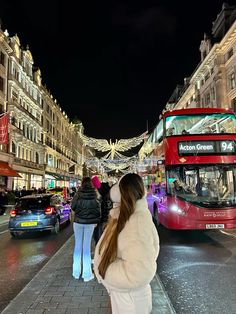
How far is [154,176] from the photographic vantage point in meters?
13.3

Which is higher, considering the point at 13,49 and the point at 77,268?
the point at 13,49

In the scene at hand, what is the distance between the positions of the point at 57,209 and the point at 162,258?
6007mm

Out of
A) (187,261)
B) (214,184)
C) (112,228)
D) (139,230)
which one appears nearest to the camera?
(139,230)

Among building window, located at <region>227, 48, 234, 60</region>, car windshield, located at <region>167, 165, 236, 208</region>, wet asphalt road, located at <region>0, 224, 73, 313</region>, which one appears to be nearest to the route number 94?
car windshield, located at <region>167, 165, 236, 208</region>

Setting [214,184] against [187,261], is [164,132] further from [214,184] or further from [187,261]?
[187,261]

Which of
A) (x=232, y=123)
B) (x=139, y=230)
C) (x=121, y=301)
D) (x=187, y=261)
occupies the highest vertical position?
(x=232, y=123)

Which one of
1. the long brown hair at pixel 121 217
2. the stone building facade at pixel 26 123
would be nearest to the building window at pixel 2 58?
the stone building facade at pixel 26 123

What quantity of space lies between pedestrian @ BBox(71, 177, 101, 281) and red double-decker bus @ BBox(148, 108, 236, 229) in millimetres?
4834

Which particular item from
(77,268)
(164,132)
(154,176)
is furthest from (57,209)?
A: (77,268)

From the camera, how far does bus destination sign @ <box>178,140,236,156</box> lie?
409 inches

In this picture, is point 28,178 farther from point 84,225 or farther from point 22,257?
point 84,225

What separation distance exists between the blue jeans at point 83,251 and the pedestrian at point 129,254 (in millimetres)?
3463

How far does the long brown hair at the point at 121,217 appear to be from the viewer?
2.34 m

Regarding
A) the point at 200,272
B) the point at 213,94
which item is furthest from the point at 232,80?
the point at 200,272
